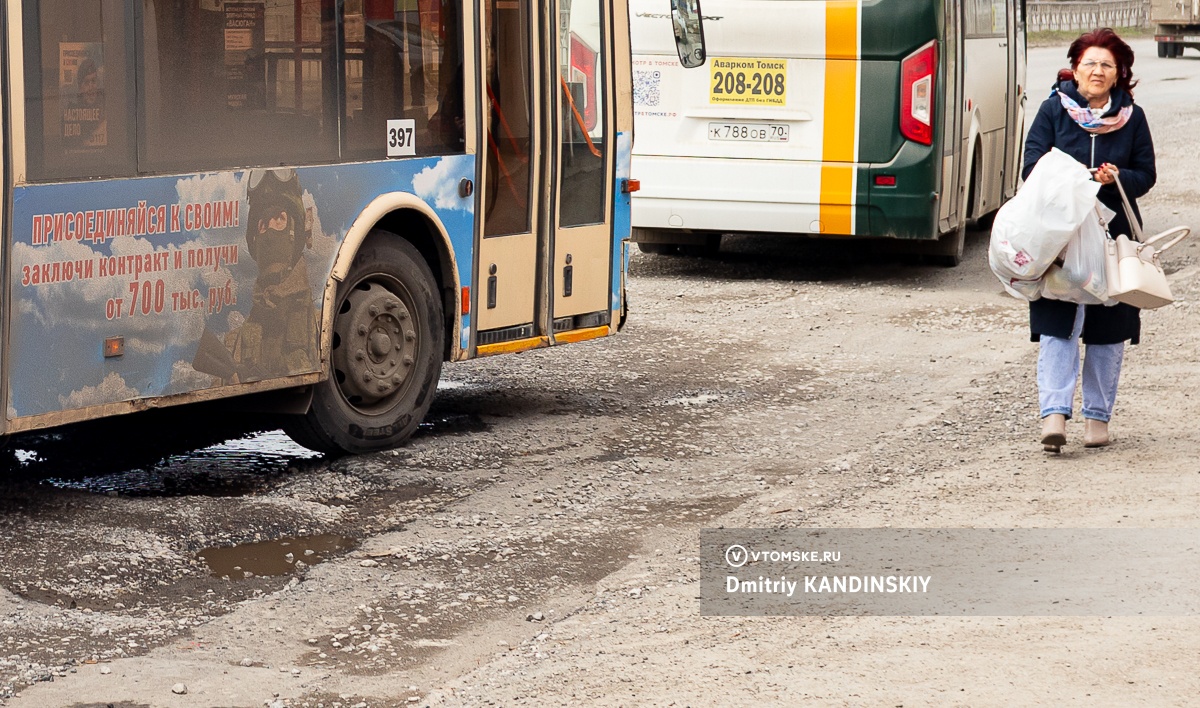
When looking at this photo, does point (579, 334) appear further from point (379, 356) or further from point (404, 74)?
point (404, 74)

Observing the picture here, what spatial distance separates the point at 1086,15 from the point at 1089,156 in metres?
55.0

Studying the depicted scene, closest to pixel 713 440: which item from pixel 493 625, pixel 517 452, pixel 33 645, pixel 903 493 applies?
pixel 517 452

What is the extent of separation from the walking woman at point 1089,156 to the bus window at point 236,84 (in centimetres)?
306

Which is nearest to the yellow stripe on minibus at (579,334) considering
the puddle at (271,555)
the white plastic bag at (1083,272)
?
the white plastic bag at (1083,272)

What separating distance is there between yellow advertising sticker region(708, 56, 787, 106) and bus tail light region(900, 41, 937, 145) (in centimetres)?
94

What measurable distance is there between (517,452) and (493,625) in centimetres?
265

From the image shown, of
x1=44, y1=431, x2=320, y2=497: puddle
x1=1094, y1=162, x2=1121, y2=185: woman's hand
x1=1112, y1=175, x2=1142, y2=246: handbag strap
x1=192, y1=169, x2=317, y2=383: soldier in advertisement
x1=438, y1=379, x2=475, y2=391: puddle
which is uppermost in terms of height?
x1=1094, y1=162, x2=1121, y2=185: woman's hand

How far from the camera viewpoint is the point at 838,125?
13.8 m

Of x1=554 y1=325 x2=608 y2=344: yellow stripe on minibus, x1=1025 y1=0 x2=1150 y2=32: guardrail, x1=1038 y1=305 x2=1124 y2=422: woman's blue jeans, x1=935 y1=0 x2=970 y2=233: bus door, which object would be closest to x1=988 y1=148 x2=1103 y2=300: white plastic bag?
x1=1038 y1=305 x2=1124 y2=422: woman's blue jeans

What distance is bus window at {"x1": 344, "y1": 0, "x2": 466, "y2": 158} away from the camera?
793 centimetres

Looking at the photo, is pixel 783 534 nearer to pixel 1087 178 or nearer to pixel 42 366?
pixel 1087 178

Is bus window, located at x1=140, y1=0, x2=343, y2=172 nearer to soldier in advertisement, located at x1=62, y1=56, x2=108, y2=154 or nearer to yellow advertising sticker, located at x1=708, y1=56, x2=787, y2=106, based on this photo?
soldier in advertisement, located at x1=62, y1=56, x2=108, y2=154

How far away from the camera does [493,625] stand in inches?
223

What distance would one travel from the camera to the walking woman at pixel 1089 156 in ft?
25.0
